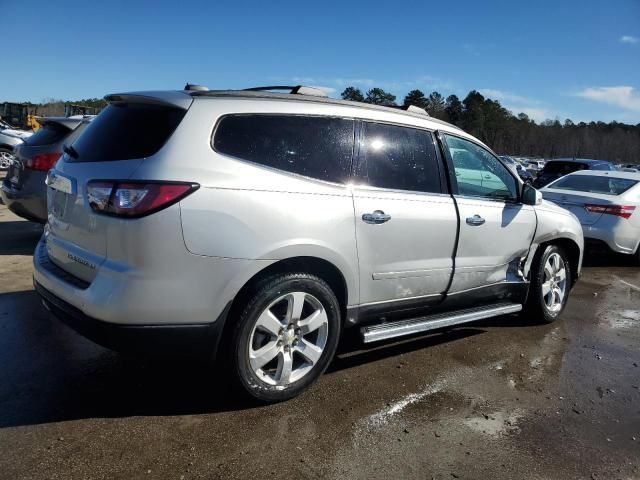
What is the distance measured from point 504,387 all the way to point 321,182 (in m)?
1.95

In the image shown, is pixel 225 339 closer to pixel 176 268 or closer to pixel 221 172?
pixel 176 268

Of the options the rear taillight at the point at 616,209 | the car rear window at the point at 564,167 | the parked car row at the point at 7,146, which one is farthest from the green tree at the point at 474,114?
the rear taillight at the point at 616,209

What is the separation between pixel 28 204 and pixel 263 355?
4727mm

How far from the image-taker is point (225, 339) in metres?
3.00

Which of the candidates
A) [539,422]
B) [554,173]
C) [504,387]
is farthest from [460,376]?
[554,173]

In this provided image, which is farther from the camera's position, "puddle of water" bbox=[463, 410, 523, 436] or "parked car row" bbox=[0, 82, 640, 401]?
"puddle of water" bbox=[463, 410, 523, 436]

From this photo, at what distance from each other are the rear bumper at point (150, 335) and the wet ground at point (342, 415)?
0.45 ft

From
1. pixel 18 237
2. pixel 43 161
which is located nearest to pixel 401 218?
pixel 43 161

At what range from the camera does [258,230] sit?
9.61 feet

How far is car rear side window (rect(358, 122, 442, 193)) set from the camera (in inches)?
143

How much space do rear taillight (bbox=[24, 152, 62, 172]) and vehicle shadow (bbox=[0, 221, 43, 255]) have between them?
110 centimetres

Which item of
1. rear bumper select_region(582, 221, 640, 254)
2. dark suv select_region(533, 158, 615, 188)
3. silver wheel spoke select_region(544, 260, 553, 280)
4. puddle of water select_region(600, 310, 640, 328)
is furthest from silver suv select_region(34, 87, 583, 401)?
dark suv select_region(533, 158, 615, 188)

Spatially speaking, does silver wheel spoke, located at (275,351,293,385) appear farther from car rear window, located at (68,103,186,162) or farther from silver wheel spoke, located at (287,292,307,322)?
car rear window, located at (68,103,186,162)

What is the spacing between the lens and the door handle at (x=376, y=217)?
3.42 m
